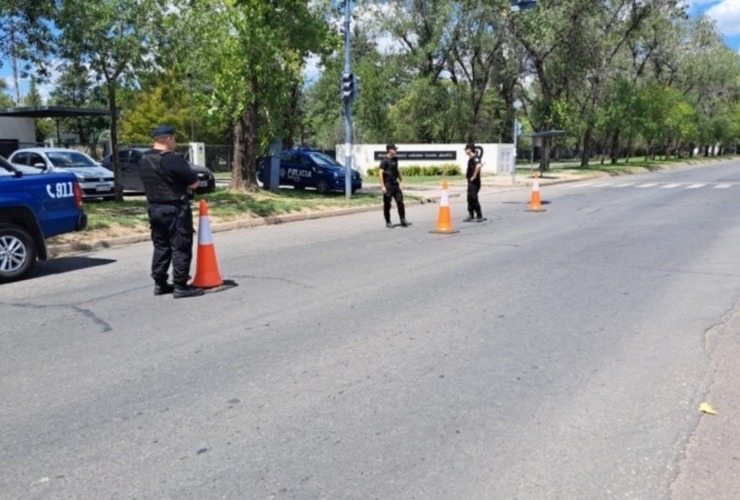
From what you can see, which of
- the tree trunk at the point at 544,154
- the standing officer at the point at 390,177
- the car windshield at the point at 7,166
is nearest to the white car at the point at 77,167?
the standing officer at the point at 390,177

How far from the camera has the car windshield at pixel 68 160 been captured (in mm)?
18656

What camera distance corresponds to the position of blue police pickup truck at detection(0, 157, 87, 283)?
8.04m

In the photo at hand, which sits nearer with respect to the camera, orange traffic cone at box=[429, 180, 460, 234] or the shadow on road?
the shadow on road

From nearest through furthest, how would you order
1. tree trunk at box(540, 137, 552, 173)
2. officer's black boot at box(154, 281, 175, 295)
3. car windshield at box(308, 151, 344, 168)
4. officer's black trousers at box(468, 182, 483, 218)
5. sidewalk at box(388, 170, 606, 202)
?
officer's black boot at box(154, 281, 175, 295) < officer's black trousers at box(468, 182, 483, 218) < car windshield at box(308, 151, 344, 168) < sidewalk at box(388, 170, 606, 202) < tree trunk at box(540, 137, 552, 173)

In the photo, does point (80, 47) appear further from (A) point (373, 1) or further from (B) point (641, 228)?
(A) point (373, 1)

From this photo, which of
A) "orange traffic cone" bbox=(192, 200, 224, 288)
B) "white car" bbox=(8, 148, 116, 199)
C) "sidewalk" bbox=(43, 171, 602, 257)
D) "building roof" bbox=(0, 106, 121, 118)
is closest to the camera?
"orange traffic cone" bbox=(192, 200, 224, 288)

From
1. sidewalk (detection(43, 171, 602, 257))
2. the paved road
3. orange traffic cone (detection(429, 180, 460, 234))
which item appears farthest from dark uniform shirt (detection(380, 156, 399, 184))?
the paved road

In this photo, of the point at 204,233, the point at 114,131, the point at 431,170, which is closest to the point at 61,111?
the point at 114,131

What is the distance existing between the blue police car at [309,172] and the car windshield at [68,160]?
219 inches

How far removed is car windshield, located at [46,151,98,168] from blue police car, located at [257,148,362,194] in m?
5.57

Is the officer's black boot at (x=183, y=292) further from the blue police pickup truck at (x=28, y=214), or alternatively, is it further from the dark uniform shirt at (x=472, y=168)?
the dark uniform shirt at (x=472, y=168)

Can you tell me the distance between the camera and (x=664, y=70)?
62188 millimetres

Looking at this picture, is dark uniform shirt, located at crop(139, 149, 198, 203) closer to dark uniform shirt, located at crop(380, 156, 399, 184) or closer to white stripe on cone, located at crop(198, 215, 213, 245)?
white stripe on cone, located at crop(198, 215, 213, 245)

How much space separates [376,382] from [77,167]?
16.6m
